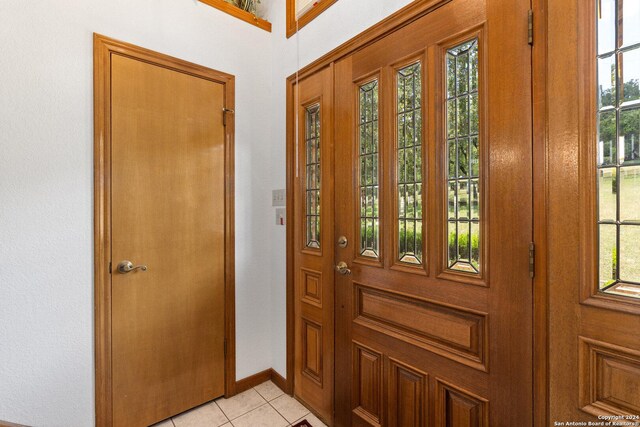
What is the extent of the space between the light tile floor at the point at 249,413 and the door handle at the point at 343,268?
3.10 ft

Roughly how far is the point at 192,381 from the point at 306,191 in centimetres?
142

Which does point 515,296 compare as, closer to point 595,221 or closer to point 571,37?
point 595,221

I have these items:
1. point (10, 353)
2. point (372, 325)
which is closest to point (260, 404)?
point (372, 325)

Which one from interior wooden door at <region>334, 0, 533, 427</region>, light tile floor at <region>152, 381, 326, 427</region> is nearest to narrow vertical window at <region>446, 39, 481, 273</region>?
interior wooden door at <region>334, 0, 533, 427</region>

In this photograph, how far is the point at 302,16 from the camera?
6.29ft

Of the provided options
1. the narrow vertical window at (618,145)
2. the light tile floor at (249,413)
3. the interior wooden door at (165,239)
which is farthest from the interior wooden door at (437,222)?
the interior wooden door at (165,239)

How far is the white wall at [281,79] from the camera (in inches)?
69.3

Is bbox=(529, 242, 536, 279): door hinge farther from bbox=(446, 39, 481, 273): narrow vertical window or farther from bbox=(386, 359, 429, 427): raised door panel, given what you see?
bbox=(386, 359, 429, 427): raised door panel

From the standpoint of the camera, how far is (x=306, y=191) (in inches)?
76.6

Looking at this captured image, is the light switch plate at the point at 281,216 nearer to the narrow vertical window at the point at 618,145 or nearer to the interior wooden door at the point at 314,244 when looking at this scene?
the interior wooden door at the point at 314,244

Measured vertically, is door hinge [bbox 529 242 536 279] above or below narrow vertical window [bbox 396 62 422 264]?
below

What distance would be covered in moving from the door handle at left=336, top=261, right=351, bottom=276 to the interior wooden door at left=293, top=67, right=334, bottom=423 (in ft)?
0.26

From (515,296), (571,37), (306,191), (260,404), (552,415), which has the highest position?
(571,37)

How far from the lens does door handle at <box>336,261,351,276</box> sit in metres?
1.63
